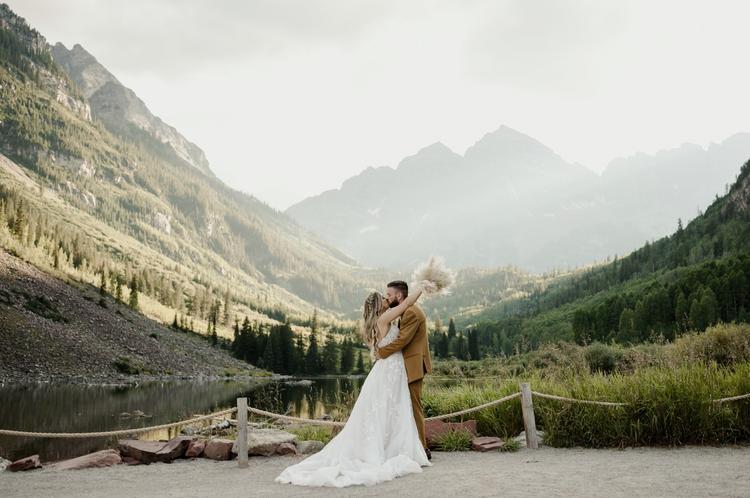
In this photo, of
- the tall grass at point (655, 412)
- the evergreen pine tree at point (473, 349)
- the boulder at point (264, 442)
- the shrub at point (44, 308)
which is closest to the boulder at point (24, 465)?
the boulder at point (264, 442)

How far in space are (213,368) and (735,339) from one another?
9925 centimetres

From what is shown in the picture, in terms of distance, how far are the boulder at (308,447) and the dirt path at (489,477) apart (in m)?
1.40

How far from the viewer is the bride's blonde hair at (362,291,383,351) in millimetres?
9773

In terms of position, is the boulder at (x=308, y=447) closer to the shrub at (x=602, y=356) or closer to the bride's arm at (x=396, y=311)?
the bride's arm at (x=396, y=311)

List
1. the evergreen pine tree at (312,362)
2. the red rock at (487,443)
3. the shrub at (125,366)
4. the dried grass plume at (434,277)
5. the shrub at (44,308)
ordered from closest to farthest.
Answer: the dried grass plume at (434,277) → the red rock at (487,443) → the shrub at (125,366) → the shrub at (44,308) → the evergreen pine tree at (312,362)

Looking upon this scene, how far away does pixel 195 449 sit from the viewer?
1258 centimetres

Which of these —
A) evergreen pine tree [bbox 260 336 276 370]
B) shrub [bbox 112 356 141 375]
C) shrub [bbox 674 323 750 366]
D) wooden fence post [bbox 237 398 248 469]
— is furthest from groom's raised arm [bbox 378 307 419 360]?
evergreen pine tree [bbox 260 336 276 370]

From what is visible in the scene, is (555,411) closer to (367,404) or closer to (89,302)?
(367,404)

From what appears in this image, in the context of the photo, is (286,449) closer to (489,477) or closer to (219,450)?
(219,450)

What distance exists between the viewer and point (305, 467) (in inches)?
367

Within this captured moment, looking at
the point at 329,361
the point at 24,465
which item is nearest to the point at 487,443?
the point at 24,465

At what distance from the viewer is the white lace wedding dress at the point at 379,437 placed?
9164mm

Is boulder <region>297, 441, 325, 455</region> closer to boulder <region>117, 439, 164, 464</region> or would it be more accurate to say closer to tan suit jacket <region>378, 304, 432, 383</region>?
boulder <region>117, 439, 164, 464</region>

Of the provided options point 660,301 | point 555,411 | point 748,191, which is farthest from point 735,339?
point 748,191
